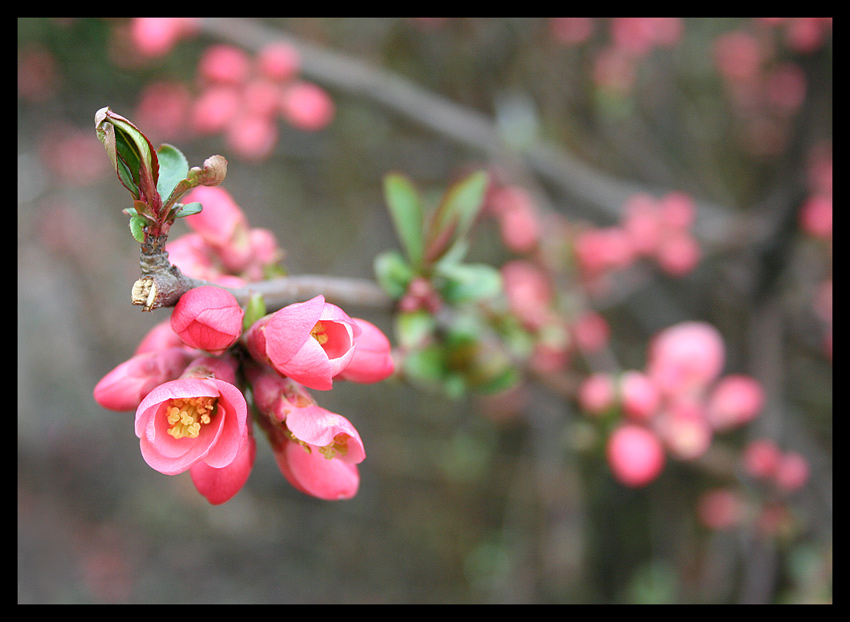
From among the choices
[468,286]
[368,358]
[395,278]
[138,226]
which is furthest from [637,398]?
[138,226]

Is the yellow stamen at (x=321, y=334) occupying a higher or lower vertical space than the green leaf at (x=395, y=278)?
lower

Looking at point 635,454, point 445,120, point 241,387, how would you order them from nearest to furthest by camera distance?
point 241,387 < point 635,454 < point 445,120

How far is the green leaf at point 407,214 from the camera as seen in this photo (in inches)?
29.4

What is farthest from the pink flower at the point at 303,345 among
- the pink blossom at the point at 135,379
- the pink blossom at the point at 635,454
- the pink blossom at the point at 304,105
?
the pink blossom at the point at 304,105

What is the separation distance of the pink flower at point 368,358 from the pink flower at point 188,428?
11 cm

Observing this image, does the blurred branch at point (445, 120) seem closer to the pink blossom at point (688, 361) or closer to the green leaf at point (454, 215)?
the pink blossom at point (688, 361)

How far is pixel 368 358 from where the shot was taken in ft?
1.69

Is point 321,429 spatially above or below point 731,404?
below

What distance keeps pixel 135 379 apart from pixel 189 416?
0.22 feet

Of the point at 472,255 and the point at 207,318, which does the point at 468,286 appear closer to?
the point at 207,318

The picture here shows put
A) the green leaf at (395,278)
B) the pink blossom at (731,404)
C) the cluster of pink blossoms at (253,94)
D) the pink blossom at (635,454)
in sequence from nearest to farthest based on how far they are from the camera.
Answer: the green leaf at (395,278) → the pink blossom at (635,454) → the pink blossom at (731,404) → the cluster of pink blossoms at (253,94)

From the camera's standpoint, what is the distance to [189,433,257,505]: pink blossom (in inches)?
18.9

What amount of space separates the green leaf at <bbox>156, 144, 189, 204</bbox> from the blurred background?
1080mm

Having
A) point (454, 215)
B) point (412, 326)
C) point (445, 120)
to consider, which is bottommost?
point (412, 326)
